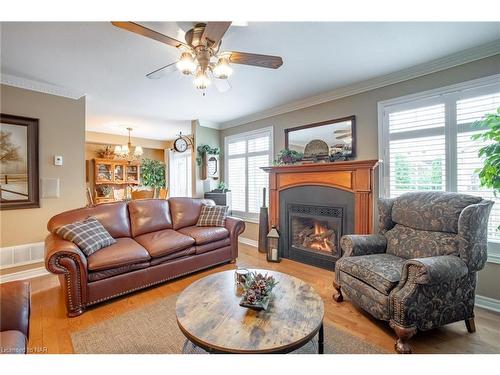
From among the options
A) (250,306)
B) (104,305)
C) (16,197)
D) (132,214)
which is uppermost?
(16,197)

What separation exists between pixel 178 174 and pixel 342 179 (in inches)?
221

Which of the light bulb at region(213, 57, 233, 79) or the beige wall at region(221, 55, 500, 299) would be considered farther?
the beige wall at region(221, 55, 500, 299)

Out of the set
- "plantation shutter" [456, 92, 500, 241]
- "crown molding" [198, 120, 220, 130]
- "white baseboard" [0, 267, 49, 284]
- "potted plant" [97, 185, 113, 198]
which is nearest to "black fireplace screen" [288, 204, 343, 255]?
"plantation shutter" [456, 92, 500, 241]

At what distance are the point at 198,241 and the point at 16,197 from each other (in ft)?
7.72

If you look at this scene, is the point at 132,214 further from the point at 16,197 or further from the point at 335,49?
the point at 335,49

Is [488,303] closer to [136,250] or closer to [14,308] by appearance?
[136,250]

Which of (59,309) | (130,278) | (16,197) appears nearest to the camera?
(59,309)

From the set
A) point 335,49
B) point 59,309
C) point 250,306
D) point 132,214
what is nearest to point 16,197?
point 132,214

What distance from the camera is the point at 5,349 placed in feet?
3.27

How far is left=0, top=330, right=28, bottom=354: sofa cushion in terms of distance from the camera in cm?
100

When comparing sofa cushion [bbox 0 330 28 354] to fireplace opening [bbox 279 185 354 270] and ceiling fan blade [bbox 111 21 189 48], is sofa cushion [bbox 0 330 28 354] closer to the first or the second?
ceiling fan blade [bbox 111 21 189 48]

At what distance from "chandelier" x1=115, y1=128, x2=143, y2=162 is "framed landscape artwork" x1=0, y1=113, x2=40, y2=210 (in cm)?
272

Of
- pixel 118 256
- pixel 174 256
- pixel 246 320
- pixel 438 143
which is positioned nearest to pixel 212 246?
pixel 174 256

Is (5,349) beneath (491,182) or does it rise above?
beneath
